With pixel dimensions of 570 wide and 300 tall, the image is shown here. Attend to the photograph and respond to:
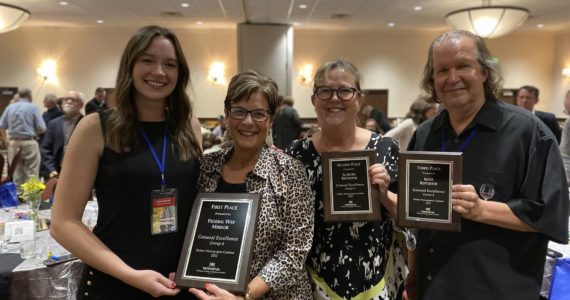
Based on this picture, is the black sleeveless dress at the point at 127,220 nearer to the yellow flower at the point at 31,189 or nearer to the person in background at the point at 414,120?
the yellow flower at the point at 31,189

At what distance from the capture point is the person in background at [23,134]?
7.42 m

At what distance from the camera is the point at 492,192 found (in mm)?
1469

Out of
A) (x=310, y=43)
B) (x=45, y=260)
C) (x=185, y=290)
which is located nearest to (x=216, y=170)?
(x=185, y=290)

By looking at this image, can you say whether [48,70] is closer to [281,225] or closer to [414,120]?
[414,120]

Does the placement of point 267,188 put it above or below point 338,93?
below

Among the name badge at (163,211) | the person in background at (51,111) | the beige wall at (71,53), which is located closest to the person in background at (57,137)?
the person in background at (51,111)

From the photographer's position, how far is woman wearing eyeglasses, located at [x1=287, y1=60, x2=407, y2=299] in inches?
66.7

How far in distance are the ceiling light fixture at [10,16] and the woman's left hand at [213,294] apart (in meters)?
8.37

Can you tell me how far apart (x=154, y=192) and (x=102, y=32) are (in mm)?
11308

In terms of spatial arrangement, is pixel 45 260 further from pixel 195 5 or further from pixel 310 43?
pixel 310 43

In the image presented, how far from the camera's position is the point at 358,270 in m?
1.69

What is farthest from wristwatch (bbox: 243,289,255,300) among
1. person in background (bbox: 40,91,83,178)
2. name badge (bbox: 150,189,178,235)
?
person in background (bbox: 40,91,83,178)

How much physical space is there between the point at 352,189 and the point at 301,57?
1049 cm

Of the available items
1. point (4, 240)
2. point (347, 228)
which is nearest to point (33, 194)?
point (4, 240)
